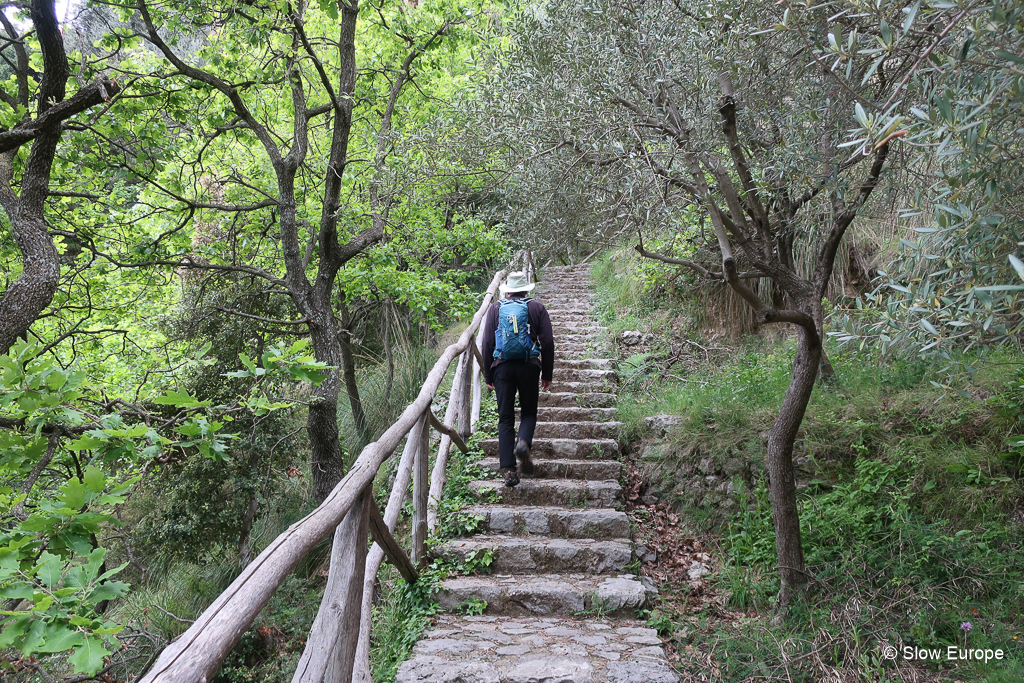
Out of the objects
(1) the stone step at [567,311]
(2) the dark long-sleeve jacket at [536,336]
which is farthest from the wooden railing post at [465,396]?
(1) the stone step at [567,311]

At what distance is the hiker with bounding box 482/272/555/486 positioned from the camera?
5.01 m

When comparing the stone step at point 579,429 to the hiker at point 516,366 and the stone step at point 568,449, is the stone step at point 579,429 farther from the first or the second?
the hiker at point 516,366

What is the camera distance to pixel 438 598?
13.0 ft

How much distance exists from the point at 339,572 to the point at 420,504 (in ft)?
5.84

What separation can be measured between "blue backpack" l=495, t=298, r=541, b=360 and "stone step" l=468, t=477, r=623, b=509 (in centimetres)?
116

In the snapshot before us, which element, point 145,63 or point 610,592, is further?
point 145,63

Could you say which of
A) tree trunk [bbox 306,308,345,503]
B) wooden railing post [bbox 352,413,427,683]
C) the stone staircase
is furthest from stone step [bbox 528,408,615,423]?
tree trunk [bbox 306,308,345,503]

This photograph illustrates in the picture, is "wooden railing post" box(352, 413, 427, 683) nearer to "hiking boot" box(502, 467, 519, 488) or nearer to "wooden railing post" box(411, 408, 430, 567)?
"wooden railing post" box(411, 408, 430, 567)

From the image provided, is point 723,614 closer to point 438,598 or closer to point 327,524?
point 438,598

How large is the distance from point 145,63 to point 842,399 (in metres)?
9.37

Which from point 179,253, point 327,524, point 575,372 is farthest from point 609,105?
point 179,253

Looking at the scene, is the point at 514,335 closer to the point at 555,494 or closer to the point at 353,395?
the point at 555,494

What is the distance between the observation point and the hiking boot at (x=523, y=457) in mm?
5129

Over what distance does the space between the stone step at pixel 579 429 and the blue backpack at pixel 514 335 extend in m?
1.43
